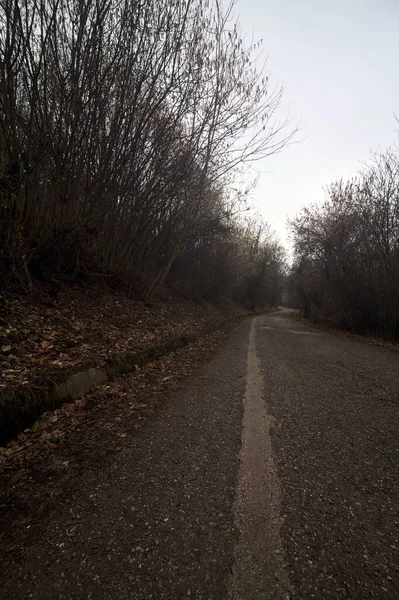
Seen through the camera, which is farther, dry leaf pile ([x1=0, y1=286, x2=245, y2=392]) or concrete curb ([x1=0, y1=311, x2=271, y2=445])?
dry leaf pile ([x1=0, y1=286, x2=245, y2=392])

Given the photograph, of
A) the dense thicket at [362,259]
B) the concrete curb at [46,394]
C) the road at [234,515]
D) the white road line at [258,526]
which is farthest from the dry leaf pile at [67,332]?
the dense thicket at [362,259]

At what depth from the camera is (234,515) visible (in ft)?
5.99

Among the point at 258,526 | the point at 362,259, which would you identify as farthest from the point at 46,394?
the point at 362,259

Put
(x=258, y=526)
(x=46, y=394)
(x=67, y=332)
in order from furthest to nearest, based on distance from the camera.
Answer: (x=67, y=332), (x=46, y=394), (x=258, y=526)

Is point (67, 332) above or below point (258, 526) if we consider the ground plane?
above

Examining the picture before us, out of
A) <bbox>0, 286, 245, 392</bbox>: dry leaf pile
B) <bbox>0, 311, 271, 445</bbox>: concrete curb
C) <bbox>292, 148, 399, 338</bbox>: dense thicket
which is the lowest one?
<bbox>0, 311, 271, 445</bbox>: concrete curb

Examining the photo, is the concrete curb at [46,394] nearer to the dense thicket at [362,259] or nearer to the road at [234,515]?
the road at [234,515]

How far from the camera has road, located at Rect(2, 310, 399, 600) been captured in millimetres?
1382

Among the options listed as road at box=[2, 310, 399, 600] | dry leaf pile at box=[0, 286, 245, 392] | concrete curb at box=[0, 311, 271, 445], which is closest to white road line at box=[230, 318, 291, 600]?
road at box=[2, 310, 399, 600]

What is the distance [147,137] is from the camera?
7344mm

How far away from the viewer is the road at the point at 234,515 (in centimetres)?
138

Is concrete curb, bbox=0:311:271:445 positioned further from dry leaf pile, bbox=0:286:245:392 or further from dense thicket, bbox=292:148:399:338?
dense thicket, bbox=292:148:399:338

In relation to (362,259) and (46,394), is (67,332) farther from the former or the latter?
(362,259)

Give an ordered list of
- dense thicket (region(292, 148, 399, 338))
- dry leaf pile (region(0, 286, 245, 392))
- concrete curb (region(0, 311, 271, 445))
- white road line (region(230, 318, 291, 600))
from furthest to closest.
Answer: dense thicket (region(292, 148, 399, 338)), dry leaf pile (region(0, 286, 245, 392)), concrete curb (region(0, 311, 271, 445)), white road line (region(230, 318, 291, 600))
